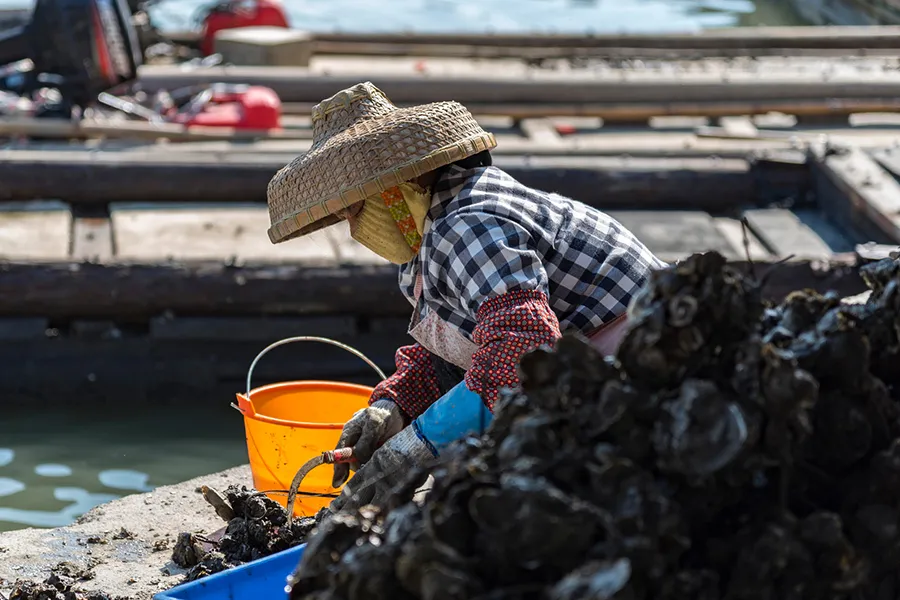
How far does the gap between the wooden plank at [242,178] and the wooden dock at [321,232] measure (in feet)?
0.04

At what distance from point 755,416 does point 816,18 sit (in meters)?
15.3

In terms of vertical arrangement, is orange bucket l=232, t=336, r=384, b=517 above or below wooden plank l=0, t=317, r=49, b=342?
above

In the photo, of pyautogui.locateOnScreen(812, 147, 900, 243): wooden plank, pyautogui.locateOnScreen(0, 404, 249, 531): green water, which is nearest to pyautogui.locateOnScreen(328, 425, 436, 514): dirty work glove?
pyautogui.locateOnScreen(0, 404, 249, 531): green water

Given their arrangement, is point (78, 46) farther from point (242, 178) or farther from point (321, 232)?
point (321, 232)

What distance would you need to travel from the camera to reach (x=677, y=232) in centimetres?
641

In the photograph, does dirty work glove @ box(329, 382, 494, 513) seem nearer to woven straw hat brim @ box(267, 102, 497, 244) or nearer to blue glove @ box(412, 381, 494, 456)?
blue glove @ box(412, 381, 494, 456)

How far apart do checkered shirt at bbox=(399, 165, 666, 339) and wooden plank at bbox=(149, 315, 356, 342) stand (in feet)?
9.02

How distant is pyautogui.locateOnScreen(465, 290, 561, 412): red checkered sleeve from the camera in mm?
2643

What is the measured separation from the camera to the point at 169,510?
12.8 ft

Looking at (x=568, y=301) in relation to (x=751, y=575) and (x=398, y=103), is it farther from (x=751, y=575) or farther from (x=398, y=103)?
(x=398, y=103)

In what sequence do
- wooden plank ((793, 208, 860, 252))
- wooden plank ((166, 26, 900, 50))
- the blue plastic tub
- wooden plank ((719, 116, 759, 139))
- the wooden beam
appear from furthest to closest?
wooden plank ((166, 26, 900, 50)) < wooden plank ((719, 116, 759, 139)) < wooden plank ((793, 208, 860, 252)) < the wooden beam < the blue plastic tub

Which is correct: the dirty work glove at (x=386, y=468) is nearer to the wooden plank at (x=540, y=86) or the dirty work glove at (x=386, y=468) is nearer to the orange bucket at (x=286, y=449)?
the orange bucket at (x=286, y=449)

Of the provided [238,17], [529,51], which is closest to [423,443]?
[529,51]

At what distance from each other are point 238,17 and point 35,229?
5433 mm
